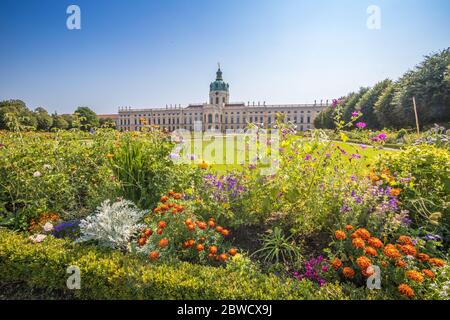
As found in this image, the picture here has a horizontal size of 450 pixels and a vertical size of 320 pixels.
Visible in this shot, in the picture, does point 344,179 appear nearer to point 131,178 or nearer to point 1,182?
point 131,178

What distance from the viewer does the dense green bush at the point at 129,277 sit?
220 cm

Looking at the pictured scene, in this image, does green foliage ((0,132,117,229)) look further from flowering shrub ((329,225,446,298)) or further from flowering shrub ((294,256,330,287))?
flowering shrub ((329,225,446,298))

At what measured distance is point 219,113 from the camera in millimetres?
91062

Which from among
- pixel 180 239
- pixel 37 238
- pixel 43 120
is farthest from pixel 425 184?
pixel 43 120

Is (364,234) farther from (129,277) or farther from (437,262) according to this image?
(129,277)

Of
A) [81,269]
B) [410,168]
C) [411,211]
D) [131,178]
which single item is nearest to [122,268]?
[81,269]

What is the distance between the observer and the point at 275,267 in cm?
269

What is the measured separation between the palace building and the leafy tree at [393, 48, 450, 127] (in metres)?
60.8

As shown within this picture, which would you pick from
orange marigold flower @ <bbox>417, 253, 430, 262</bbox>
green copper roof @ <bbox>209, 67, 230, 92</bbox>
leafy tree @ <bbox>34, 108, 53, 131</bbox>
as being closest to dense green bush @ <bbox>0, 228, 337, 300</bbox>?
orange marigold flower @ <bbox>417, 253, 430, 262</bbox>

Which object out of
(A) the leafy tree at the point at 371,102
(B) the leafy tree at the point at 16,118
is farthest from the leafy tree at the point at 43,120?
(A) the leafy tree at the point at 371,102

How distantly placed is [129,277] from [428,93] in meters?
27.7

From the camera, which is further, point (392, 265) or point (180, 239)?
point (180, 239)
